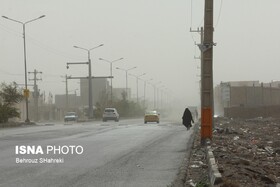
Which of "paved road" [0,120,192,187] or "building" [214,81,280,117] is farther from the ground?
"building" [214,81,280,117]

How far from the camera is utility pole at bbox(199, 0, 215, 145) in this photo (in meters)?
19.4

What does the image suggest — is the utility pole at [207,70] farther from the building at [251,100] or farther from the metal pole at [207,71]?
the building at [251,100]

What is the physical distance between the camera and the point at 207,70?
1936 cm

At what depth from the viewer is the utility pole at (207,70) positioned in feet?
63.7

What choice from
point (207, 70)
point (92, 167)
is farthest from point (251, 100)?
point (92, 167)

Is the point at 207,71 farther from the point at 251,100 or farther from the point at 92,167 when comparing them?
the point at 251,100

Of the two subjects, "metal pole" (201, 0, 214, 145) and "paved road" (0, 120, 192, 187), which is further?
"metal pole" (201, 0, 214, 145)

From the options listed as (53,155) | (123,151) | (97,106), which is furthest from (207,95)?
(97,106)

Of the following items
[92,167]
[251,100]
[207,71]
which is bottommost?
[92,167]

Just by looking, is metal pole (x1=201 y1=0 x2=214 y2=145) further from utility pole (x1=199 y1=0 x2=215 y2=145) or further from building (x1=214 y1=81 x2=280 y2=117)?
building (x1=214 y1=81 x2=280 y2=117)

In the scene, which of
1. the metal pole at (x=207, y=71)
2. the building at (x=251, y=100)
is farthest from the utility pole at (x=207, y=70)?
the building at (x=251, y=100)

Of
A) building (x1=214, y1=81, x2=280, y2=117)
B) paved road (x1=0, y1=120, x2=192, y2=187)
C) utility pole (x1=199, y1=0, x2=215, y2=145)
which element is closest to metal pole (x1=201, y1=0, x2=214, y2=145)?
utility pole (x1=199, y1=0, x2=215, y2=145)

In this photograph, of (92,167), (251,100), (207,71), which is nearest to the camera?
(92,167)

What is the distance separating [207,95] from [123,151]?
3.94 metres
